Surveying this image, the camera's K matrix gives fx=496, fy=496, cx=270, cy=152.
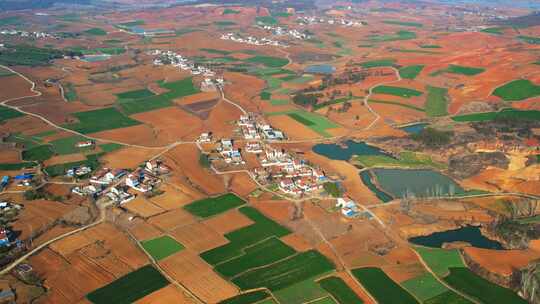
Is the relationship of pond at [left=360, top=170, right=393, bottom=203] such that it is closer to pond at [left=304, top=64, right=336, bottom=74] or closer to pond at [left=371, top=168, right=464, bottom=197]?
pond at [left=371, top=168, right=464, bottom=197]

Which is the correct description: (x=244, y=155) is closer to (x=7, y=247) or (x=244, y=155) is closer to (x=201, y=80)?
(x=7, y=247)

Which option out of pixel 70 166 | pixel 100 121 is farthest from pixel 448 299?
pixel 100 121

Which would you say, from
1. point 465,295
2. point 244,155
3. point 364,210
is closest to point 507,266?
point 465,295

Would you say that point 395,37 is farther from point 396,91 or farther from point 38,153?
point 38,153

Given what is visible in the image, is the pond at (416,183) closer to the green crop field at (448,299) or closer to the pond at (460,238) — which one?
the pond at (460,238)

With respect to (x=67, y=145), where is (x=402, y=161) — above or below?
above

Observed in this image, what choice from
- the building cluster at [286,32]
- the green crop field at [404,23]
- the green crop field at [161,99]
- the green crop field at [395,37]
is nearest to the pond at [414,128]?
the green crop field at [161,99]

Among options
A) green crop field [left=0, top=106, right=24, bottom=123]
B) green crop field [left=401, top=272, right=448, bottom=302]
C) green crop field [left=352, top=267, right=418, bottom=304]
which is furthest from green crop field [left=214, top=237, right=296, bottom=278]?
green crop field [left=0, top=106, right=24, bottom=123]
